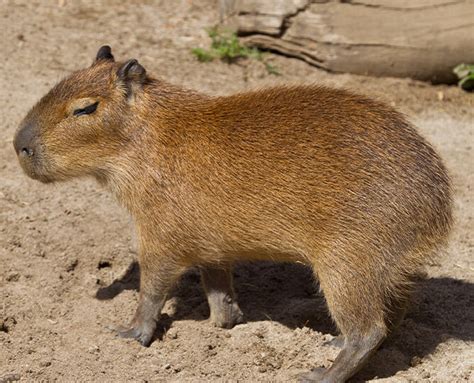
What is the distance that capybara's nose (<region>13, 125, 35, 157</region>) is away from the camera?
18.2 ft

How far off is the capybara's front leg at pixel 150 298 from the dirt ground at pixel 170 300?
0.25 ft

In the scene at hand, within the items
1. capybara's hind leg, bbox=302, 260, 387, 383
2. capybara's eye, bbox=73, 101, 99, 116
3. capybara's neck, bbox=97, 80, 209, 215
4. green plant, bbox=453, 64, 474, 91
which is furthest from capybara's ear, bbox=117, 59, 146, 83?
green plant, bbox=453, 64, 474, 91

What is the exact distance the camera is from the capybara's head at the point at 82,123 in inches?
217

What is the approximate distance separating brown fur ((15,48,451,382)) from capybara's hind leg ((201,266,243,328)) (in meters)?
0.01

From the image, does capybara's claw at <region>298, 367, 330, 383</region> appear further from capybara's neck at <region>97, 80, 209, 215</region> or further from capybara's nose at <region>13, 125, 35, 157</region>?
capybara's nose at <region>13, 125, 35, 157</region>

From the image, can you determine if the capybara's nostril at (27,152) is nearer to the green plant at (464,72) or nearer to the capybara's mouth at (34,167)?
the capybara's mouth at (34,167)

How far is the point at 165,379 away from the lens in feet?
16.9

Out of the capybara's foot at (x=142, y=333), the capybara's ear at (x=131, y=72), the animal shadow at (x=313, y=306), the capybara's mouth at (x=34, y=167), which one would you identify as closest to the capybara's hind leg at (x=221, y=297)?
the animal shadow at (x=313, y=306)

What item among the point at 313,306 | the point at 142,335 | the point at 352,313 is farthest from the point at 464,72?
the point at 142,335

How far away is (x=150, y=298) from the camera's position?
5.57 meters

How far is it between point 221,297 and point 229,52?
3.99m

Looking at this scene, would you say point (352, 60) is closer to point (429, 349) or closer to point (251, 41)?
point (251, 41)

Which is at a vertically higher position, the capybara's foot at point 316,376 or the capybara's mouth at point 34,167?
the capybara's mouth at point 34,167

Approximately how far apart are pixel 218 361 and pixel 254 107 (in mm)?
1526
